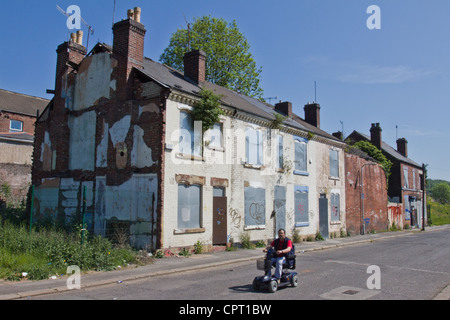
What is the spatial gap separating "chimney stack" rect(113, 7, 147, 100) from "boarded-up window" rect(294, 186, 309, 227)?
1115 cm

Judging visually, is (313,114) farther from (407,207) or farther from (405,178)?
(407,207)

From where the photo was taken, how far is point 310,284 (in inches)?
367

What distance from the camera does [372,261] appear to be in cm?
1388

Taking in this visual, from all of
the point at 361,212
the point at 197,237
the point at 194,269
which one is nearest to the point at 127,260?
the point at 194,269

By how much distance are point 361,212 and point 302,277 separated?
67.8ft

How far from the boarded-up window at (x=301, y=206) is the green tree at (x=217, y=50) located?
48.0 feet

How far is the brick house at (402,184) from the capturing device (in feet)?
130

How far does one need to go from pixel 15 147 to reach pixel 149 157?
65.1ft

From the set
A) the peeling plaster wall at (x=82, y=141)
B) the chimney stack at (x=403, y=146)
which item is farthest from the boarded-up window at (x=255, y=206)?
the chimney stack at (x=403, y=146)

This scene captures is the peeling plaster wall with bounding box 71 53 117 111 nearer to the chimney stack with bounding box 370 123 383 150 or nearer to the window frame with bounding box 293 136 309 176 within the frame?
the window frame with bounding box 293 136 309 176

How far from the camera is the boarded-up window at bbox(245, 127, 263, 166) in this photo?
734 inches

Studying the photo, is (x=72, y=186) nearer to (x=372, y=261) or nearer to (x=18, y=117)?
(x=372, y=261)

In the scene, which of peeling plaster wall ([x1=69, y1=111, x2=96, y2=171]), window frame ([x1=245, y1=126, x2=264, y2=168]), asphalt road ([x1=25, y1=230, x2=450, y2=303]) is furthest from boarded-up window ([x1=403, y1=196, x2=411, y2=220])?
peeling plaster wall ([x1=69, y1=111, x2=96, y2=171])

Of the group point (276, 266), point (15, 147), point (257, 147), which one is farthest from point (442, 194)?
point (276, 266)
